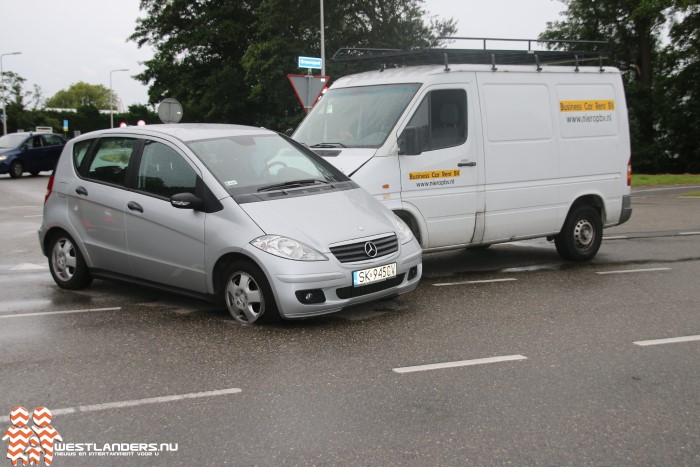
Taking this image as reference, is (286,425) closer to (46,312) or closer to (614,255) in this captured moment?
(46,312)

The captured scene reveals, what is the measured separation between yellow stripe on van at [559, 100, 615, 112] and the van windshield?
2194 mm

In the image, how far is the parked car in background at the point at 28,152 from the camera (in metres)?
30.6

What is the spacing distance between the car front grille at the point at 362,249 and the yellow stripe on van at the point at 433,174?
5.38 ft

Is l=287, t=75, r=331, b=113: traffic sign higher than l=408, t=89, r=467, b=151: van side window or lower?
higher

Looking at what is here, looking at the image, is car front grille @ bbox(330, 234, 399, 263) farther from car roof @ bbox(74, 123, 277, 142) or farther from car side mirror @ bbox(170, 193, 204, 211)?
car roof @ bbox(74, 123, 277, 142)

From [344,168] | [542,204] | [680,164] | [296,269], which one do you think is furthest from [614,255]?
[680,164]

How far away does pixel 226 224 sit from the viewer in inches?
264

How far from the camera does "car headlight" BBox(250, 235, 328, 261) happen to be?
251 inches

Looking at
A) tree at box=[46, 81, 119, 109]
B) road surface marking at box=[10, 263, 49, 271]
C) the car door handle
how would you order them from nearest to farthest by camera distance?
1. the car door handle
2. road surface marking at box=[10, 263, 49, 271]
3. tree at box=[46, 81, 119, 109]

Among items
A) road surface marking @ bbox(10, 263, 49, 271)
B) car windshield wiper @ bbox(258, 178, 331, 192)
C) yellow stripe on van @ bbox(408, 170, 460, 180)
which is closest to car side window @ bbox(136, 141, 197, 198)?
car windshield wiper @ bbox(258, 178, 331, 192)

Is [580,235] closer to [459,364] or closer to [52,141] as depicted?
[459,364]

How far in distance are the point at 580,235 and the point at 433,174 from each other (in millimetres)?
2572

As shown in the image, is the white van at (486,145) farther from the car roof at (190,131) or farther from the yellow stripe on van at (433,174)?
the car roof at (190,131)

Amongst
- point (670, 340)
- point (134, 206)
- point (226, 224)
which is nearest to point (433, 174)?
point (226, 224)
